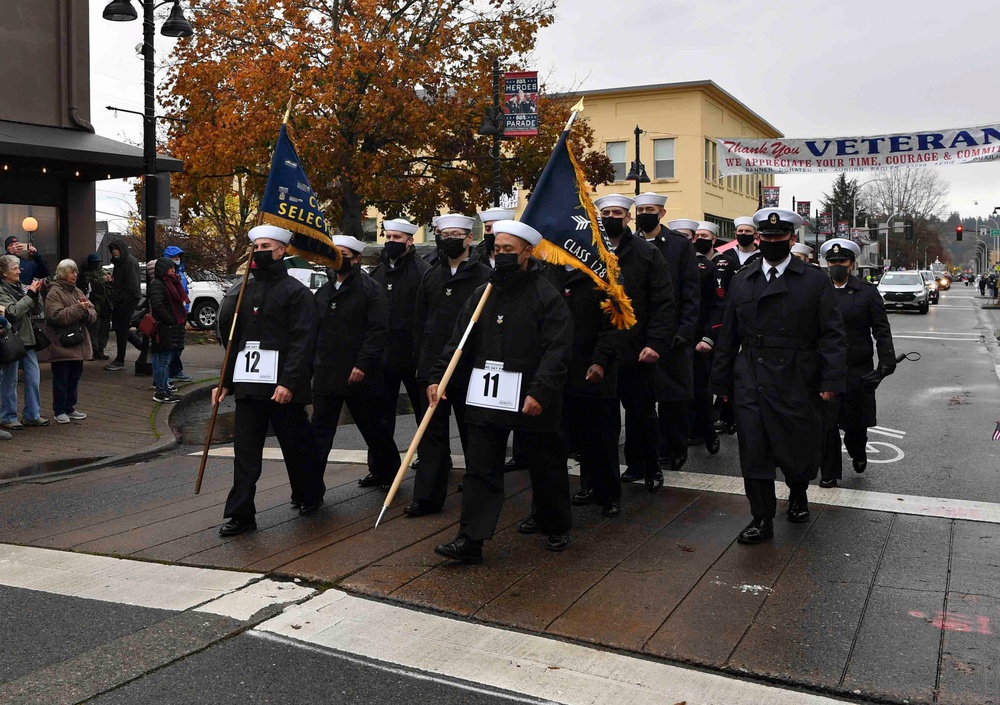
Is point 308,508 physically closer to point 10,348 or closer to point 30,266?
point 10,348

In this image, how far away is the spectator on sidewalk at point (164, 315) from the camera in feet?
42.6

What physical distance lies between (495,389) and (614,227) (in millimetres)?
1962

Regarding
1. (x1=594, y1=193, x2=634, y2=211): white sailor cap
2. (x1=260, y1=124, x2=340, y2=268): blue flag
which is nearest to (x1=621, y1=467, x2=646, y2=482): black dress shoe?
(x1=594, y1=193, x2=634, y2=211): white sailor cap

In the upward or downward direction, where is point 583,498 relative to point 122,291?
downward

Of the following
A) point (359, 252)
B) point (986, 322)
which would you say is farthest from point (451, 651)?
point (986, 322)

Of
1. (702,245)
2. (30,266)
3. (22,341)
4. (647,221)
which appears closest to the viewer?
(647,221)

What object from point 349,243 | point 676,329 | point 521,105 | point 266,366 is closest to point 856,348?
point 676,329

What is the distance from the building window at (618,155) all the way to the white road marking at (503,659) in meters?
46.6

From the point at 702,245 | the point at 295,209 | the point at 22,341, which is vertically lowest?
the point at 22,341

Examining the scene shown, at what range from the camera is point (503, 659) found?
447 centimetres

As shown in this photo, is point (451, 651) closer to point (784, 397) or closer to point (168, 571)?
point (168, 571)

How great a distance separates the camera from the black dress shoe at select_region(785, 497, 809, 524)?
22.0 feet

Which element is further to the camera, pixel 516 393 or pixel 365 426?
pixel 365 426

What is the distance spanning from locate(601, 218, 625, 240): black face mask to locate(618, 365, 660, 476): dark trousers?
0.97 meters
